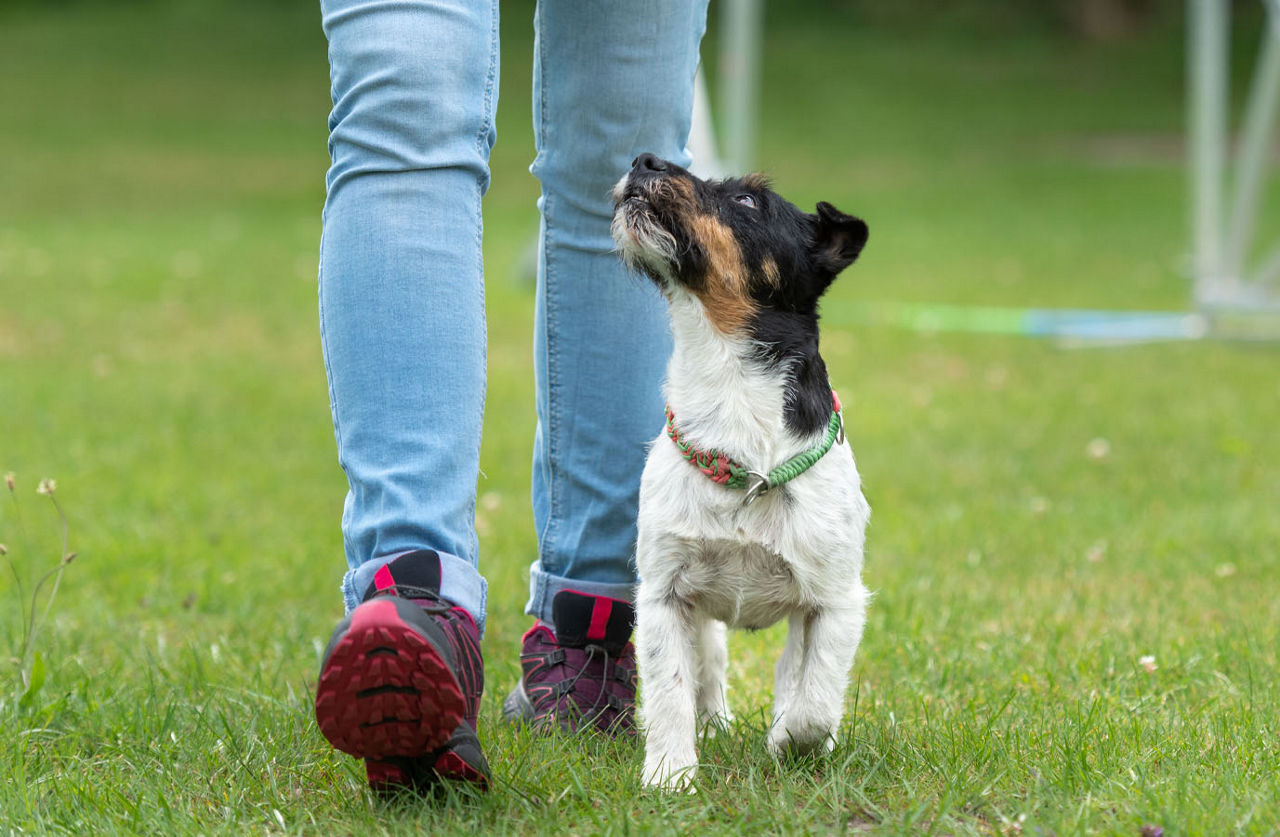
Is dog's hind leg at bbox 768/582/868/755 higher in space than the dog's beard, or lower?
lower

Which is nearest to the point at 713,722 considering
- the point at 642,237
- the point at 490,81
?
the point at 642,237

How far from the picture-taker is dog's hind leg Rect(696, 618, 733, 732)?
2.94 metres

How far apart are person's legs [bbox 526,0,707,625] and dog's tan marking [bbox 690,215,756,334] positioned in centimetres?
29

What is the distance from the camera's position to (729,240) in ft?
8.79

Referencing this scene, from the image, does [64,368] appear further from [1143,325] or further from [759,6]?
[759,6]

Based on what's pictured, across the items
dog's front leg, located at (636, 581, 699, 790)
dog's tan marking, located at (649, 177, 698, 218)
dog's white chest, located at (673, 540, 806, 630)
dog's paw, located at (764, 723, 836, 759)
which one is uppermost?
dog's tan marking, located at (649, 177, 698, 218)

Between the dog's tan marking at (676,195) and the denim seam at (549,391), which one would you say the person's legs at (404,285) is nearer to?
the dog's tan marking at (676,195)

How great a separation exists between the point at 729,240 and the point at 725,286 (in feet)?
0.28

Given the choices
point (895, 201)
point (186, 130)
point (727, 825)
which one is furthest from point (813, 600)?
point (186, 130)

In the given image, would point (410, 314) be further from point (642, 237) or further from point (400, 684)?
point (400, 684)

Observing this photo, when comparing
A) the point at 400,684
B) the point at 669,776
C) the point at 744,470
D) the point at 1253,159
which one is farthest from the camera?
the point at 1253,159

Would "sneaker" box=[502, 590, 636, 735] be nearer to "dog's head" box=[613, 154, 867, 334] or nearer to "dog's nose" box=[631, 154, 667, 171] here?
"dog's head" box=[613, 154, 867, 334]

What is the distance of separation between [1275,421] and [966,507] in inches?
89.8

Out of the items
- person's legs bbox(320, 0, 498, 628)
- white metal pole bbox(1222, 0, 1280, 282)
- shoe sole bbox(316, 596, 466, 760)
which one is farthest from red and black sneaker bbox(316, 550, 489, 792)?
white metal pole bbox(1222, 0, 1280, 282)
